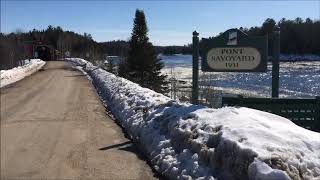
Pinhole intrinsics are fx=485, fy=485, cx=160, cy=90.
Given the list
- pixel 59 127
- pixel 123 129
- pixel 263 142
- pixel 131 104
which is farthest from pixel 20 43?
pixel 131 104

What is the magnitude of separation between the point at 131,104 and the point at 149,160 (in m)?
4.77

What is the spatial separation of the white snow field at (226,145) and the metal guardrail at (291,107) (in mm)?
1358

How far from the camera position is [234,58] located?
36.8ft

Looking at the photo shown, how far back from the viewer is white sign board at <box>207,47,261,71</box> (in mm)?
11125

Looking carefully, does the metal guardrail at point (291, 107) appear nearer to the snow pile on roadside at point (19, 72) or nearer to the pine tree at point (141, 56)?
the snow pile on roadside at point (19, 72)

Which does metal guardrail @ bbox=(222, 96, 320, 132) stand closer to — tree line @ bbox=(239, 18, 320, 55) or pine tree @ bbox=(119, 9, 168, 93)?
pine tree @ bbox=(119, 9, 168, 93)

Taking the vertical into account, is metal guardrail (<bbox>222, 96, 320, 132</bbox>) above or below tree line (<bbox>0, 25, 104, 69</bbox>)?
below

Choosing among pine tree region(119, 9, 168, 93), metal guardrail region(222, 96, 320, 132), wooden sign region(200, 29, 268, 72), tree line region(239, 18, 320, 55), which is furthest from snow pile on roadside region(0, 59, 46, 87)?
tree line region(239, 18, 320, 55)

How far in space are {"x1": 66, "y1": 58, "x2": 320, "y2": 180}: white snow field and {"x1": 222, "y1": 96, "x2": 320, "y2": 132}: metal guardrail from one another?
1.36 m

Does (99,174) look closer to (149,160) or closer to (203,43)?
(149,160)

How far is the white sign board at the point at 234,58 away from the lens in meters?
11.1

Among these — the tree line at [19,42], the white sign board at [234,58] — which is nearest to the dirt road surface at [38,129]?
the tree line at [19,42]

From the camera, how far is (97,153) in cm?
741

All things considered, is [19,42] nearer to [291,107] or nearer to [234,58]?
[291,107]
